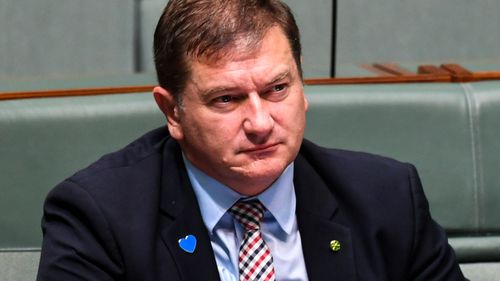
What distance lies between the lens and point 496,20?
3.11m

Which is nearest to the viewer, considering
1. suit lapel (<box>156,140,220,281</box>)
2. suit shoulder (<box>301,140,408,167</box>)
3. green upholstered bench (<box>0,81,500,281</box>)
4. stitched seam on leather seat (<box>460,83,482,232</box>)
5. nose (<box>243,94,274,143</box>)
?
nose (<box>243,94,274,143</box>)

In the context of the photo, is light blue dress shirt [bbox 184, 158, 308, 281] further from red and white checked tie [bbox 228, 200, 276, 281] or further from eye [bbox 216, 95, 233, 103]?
eye [bbox 216, 95, 233, 103]

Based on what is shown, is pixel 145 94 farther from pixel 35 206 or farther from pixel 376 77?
pixel 376 77

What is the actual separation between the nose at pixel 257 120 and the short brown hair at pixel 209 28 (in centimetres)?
7

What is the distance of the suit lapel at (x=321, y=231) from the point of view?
1566 mm

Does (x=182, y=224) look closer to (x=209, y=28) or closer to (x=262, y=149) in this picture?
(x=262, y=149)

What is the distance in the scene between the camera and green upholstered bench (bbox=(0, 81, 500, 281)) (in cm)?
194

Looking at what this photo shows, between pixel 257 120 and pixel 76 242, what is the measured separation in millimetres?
314

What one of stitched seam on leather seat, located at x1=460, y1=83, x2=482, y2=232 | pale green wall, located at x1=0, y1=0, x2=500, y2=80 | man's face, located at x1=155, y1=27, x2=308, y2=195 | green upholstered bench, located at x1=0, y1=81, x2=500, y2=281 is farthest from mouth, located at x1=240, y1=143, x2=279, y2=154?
pale green wall, located at x1=0, y1=0, x2=500, y2=80

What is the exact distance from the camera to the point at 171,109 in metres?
1.55

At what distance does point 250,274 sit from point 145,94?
2.05ft

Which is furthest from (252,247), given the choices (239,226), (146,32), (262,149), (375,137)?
(146,32)

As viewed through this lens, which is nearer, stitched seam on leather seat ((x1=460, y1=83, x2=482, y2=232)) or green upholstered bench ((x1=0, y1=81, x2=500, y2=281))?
green upholstered bench ((x1=0, y1=81, x2=500, y2=281))

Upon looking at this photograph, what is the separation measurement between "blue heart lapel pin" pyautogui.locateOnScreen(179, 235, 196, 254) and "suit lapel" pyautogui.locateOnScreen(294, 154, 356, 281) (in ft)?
0.56
